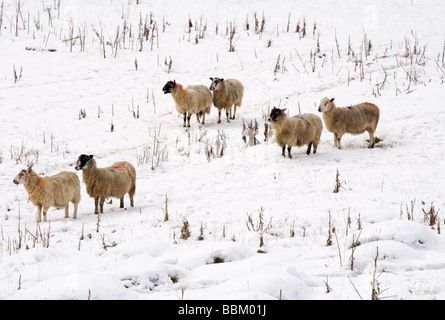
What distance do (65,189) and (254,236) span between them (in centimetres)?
405

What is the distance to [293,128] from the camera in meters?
10.8

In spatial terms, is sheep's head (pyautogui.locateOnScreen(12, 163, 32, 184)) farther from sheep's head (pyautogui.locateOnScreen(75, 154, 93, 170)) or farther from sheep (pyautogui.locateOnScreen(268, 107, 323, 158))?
sheep (pyautogui.locateOnScreen(268, 107, 323, 158))

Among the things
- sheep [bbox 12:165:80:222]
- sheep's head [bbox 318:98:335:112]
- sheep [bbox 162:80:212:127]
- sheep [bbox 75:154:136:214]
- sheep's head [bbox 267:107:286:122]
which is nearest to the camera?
sheep [bbox 12:165:80:222]

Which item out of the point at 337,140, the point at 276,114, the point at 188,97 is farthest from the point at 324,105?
the point at 188,97

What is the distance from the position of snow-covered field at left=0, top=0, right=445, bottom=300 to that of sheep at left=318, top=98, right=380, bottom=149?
1.76 ft

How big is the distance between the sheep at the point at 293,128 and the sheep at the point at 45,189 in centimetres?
451

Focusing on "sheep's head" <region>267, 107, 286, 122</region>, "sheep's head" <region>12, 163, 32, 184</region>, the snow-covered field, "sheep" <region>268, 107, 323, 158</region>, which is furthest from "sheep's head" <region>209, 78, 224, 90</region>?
"sheep's head" <region>12, 163, 32, 184</region>

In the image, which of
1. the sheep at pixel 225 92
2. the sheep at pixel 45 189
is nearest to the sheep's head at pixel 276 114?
the sheep at pixel 225 92

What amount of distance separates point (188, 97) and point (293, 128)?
12.9ft

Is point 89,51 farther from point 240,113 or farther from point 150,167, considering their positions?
point 150,167

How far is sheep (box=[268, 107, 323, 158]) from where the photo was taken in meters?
10.8

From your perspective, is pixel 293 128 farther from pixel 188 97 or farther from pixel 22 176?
pixel 22 176

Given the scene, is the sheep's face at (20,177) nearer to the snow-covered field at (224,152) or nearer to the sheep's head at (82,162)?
the snow-covered field at (224,152)

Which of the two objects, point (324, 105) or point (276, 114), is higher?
point (324, 105)
